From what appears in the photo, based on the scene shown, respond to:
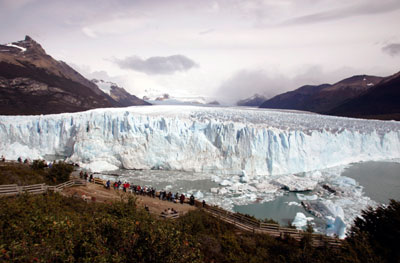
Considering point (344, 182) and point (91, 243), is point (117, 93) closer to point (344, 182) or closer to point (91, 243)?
point (344, 182)

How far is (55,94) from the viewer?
5578 centimetres

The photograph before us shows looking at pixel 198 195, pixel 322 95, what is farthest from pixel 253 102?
pixel 198 195

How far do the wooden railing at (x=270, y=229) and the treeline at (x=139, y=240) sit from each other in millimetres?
372

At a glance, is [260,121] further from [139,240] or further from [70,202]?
[139,240]

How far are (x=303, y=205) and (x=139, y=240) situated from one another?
11.6m

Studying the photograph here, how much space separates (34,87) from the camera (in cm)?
5312

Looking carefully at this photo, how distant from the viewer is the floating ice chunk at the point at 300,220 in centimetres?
1138

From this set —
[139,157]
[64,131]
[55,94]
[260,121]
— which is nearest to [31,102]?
[55,94]

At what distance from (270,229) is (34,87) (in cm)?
5903

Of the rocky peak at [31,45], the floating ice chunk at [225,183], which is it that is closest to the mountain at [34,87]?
the rocky peak at [31,45]

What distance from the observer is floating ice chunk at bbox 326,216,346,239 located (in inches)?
391

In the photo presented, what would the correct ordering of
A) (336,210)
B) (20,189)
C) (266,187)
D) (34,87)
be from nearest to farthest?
(20,189) → (336,210) → (266,187) → (34,87)

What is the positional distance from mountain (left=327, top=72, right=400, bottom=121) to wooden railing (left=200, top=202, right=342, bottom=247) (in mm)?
49606

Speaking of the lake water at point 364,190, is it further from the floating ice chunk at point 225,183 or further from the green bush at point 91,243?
the green bush at point 91,243
